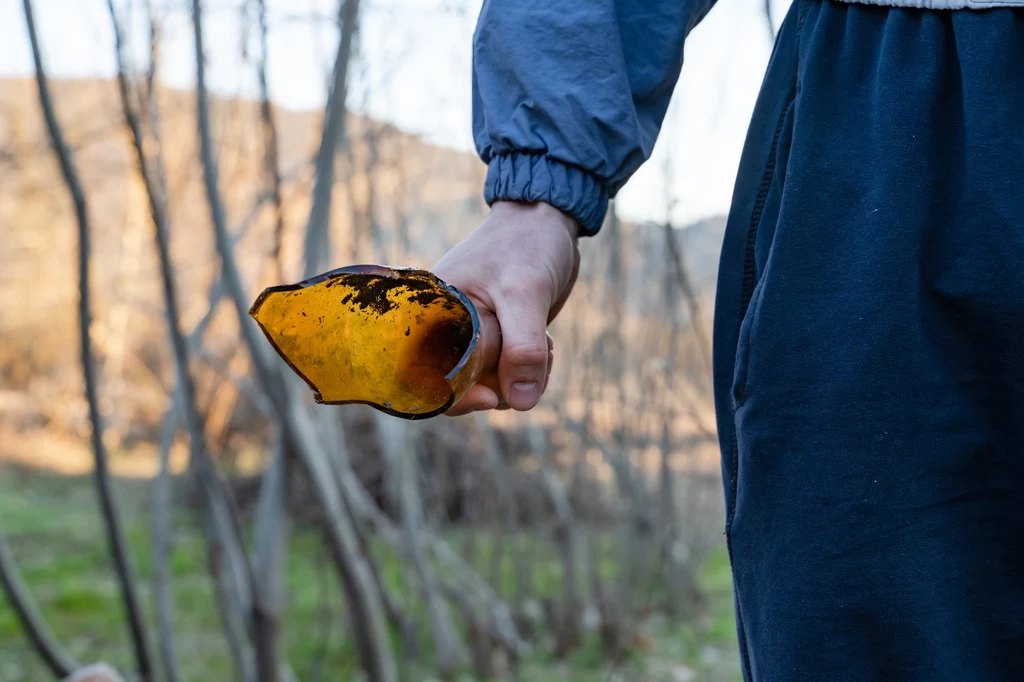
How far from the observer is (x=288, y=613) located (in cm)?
574

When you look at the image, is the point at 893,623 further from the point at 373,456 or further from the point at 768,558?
the point at 373,456

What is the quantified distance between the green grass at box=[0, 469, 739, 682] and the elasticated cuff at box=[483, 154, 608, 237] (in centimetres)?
287

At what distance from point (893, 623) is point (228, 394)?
5753mm

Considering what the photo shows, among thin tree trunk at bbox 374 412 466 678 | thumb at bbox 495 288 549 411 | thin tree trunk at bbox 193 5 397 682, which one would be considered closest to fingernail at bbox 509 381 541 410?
thumb at bbox 495 288 549 411

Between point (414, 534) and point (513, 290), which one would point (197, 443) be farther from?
point (513, 290)

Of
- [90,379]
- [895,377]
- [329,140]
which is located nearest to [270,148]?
[329,140]

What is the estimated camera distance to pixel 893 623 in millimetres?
701

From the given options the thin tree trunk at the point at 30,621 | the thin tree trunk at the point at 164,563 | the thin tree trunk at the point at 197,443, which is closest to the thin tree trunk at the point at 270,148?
the thin tree trunk at the point at 197,443

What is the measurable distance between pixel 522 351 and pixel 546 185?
0.17m

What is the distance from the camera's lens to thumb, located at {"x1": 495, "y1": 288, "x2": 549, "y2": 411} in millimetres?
750

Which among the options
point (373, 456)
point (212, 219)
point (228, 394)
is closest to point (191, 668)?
point (228, 394)

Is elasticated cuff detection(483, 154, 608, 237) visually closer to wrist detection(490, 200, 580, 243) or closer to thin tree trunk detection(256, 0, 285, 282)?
wrist detection(490, 200, 580, 243)

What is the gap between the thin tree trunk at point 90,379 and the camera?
200 cm

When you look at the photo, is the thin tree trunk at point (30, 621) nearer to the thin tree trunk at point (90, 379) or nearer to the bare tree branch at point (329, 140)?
the thin tree trunk at point (90, 379)
